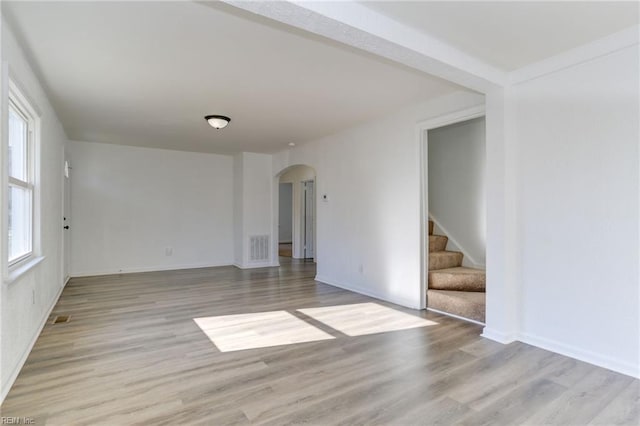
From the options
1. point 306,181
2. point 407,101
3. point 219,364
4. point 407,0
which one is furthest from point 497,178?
point 306,181

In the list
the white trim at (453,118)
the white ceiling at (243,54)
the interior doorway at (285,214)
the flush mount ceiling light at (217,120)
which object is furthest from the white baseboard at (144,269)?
the white trim at (453,118)

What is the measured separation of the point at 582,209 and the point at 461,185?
2554 millimetres

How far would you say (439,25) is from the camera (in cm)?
243

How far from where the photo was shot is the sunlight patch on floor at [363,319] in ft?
11.7

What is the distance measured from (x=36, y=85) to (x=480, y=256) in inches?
220

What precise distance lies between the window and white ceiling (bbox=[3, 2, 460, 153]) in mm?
464

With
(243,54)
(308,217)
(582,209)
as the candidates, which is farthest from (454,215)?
(308,217)

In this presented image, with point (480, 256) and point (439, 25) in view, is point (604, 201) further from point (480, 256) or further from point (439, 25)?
point (480, 256)

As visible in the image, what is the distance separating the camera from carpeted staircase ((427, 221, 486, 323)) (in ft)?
12.5

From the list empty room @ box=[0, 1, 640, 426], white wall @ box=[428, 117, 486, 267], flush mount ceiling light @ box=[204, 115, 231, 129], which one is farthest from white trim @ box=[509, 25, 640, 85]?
flush mount ceiling light @ box=[204, 115, 231, 129]

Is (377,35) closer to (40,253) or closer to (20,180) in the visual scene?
(20,180)

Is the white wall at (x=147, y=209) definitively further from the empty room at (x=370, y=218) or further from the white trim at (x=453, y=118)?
the white trim at (x=453, y=118)

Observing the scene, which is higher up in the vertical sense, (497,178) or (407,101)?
(407,101)

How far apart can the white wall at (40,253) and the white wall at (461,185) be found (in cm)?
476
